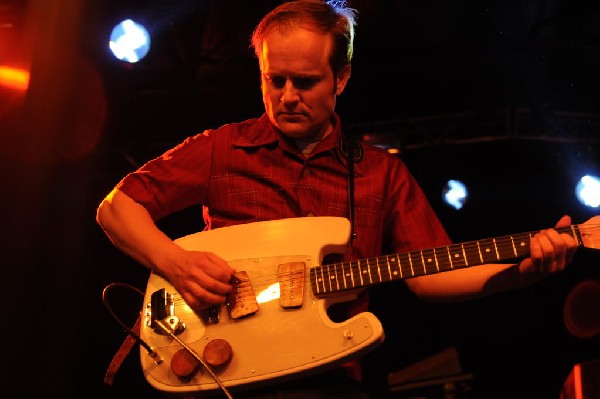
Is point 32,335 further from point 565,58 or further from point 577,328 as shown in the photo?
point 565,58

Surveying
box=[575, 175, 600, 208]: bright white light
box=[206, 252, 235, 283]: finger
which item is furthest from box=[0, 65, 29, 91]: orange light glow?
box=[575, 175, 600, 208]: bright white light

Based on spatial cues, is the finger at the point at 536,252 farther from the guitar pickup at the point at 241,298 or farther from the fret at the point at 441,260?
the guitar pickup at the point at 241,298

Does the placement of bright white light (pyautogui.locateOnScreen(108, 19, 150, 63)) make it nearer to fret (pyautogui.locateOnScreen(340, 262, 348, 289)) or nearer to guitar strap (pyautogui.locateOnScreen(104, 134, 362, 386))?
guitar strap (pyautogui.locateOnScreen(104, 134, 362, 386))

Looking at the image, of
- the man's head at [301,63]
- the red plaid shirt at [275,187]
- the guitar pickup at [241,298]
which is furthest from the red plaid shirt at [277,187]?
the guitar pickup at [241,298]

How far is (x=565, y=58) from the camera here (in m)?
4.54

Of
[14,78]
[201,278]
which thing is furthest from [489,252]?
[14,78]

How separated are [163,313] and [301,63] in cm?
113

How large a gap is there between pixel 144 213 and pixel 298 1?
1.14 meters

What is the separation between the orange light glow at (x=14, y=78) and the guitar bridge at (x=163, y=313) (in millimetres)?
2541

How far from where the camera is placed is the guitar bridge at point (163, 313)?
2.21m

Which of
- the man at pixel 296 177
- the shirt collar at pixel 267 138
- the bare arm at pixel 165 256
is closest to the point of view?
the bare arm at pixel 165 256

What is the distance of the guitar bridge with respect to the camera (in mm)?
2213

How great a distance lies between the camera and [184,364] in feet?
6.94

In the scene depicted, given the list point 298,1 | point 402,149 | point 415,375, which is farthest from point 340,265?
point 402,149
